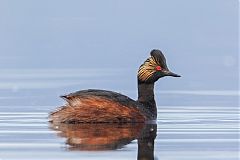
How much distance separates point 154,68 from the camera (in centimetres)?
2262

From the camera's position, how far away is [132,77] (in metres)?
33.4

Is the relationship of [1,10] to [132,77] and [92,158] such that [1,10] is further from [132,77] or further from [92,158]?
[92,158]

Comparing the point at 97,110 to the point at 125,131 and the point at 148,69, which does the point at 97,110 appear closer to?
the point at 125,131

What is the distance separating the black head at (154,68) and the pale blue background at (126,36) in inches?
209

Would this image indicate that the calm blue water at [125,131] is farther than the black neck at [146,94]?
No

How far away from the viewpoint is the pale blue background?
3612cm

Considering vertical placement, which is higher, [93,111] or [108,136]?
[93,111]

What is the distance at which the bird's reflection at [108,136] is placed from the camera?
1827 cm

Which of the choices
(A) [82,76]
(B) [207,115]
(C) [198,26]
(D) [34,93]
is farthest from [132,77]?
(C) [198,26]

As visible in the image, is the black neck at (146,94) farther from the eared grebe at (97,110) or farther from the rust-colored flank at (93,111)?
the rust-colored flank at (93,111)

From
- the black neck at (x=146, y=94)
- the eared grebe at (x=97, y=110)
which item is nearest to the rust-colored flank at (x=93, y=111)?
the eared grebe at (x=97, y=110)

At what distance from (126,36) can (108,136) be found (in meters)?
33.8

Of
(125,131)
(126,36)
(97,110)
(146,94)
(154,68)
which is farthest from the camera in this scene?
(126,36)

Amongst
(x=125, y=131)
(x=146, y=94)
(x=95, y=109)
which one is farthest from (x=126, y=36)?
(x=125, y=131)
